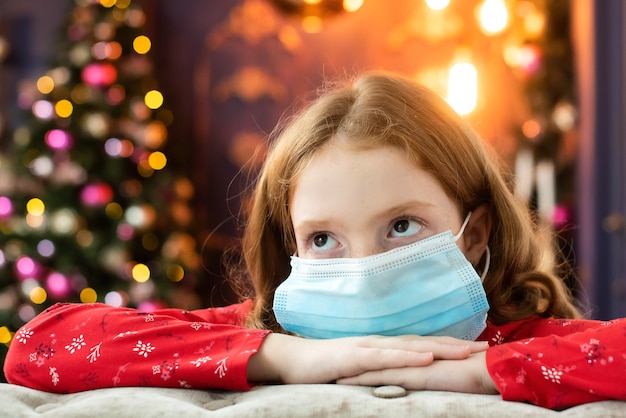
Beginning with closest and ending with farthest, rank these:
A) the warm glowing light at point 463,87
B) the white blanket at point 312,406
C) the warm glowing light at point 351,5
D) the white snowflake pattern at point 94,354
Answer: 1. the white blanket at point 312,406
2. the white snowflake pattern at point 94,354
3. the warm glowing light at point 463,87
4. the warm glowing light at point 351,5

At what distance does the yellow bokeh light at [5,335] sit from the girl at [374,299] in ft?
12.0

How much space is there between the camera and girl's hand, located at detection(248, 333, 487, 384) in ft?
3.40

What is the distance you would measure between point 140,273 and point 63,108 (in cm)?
113

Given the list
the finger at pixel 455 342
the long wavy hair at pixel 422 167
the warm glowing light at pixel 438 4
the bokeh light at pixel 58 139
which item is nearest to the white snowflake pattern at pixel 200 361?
the finger at pixel 455 342

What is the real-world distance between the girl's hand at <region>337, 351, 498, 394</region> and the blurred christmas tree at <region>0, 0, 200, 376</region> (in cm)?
403

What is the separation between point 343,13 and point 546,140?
6.65 ft

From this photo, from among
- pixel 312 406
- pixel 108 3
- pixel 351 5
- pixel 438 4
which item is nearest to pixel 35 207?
pixel 108 3

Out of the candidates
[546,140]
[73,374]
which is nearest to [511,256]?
[73,374]

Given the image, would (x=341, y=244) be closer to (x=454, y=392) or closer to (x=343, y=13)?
(x=454, y=392)

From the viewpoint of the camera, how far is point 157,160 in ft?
17.4

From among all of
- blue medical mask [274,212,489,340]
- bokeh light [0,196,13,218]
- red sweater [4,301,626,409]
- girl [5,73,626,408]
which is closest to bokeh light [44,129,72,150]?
bokeh light [0,196,13,218]

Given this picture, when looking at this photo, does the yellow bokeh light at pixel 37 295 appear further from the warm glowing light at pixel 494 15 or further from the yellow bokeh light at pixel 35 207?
the warm glowing light at pixel 494 15

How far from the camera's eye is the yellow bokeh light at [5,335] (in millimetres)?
4782

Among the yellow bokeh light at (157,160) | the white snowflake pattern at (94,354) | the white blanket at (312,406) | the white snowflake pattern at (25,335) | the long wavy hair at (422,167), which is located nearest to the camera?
the white blanket at (312,406)
